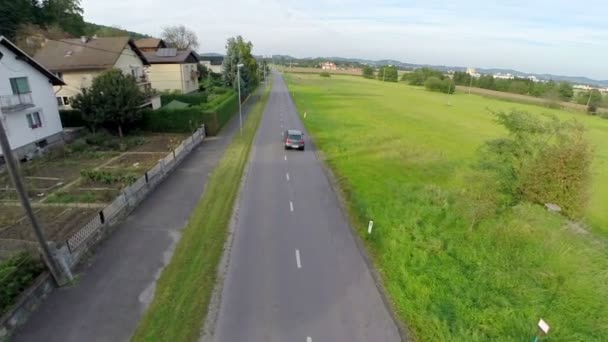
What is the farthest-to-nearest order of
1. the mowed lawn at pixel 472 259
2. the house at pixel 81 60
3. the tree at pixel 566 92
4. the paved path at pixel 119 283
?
1. the tree at pixel 566 92
2. the house at pixel 81 60
3. the mowed lawn at pixel 472 259
4. the paved path at pixel 119 283

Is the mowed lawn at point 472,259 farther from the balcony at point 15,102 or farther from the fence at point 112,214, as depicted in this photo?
the balcony at point 15,102

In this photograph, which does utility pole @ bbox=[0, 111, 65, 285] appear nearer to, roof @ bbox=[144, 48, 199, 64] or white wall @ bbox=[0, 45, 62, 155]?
white wall @ bbox=[0, 45, 62, 155]

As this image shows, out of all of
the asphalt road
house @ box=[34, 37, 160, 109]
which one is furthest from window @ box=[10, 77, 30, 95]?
the asphalt road

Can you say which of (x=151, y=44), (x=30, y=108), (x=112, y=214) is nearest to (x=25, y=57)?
(x=30, y=108)

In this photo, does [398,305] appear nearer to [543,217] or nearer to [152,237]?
[543,217]

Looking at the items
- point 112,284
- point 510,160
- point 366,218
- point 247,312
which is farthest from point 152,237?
point 510,160

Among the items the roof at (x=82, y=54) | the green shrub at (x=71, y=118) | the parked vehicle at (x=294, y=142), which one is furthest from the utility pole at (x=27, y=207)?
the roof at (x=82, y=54)
